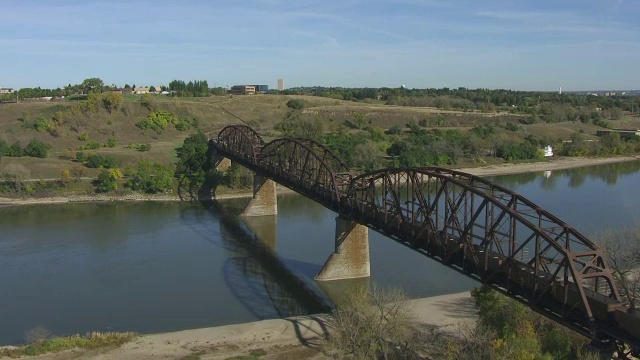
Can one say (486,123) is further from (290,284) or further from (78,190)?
(290,284)

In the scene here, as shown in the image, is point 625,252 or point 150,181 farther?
point 150,181

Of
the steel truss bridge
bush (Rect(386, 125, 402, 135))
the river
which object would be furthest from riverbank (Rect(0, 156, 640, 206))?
the steel truss bridge

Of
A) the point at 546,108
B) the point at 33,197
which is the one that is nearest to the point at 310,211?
the point at 33,197

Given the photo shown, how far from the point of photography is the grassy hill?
261 ft

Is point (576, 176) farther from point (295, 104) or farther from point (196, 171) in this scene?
point (295, 104)

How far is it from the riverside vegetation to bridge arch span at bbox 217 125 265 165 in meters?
3.26

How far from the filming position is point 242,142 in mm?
65000

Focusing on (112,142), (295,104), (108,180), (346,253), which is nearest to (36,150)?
(112,142)

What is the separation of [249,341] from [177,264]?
15020 millimetres

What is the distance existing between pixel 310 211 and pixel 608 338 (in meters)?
42.0

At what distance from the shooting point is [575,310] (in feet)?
61.7

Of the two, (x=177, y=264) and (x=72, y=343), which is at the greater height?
(x=72, y=343)

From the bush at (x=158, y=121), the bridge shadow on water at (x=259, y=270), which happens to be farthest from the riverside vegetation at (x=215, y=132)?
the bridge shadow on water at (x=259, y=270)

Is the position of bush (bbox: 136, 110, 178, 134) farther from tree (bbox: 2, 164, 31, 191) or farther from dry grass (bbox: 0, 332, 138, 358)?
dry grass (bbox: 0, 332, 138, 358)
